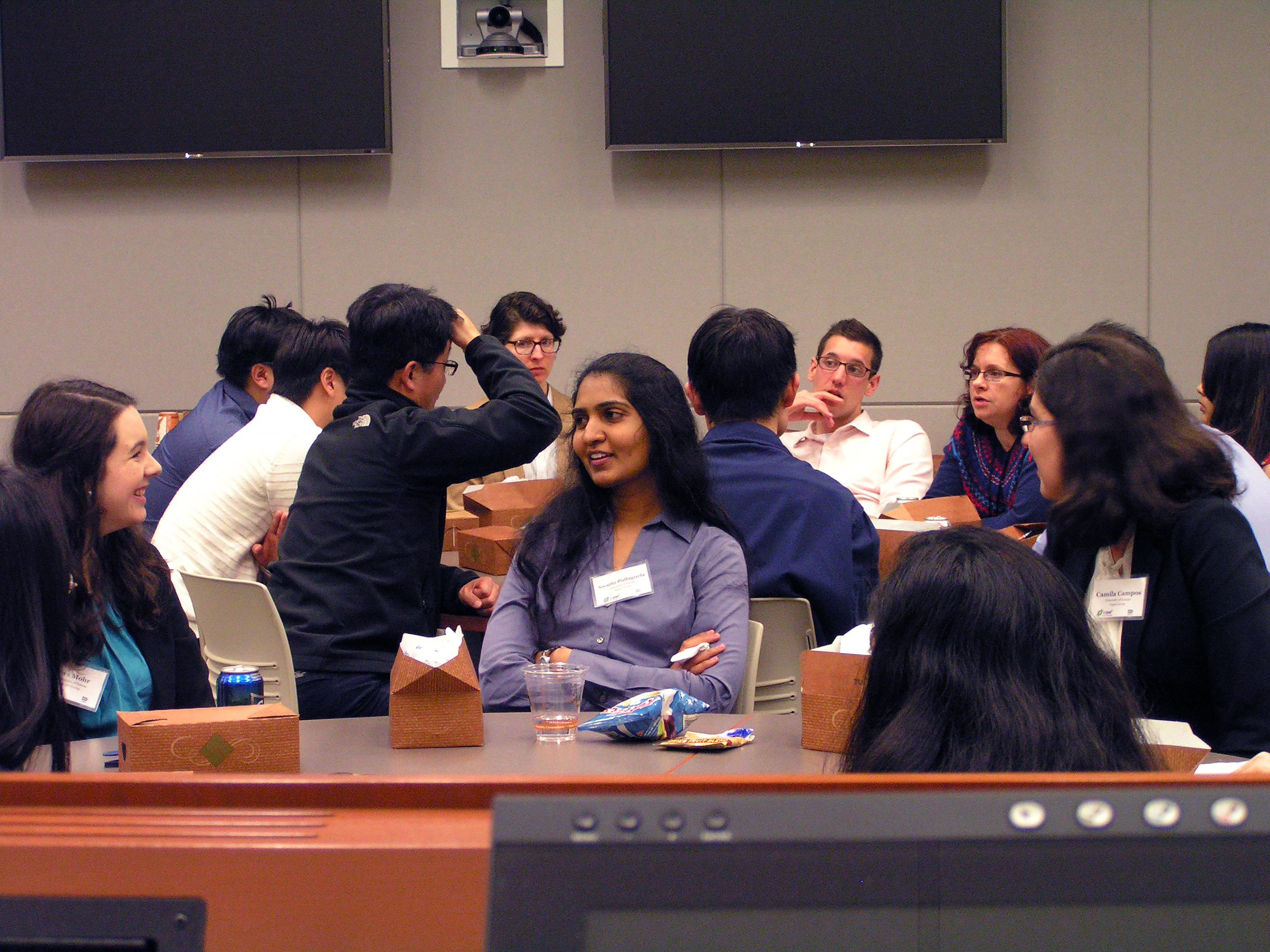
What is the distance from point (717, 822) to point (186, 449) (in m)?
3.82

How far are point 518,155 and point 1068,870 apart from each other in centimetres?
540

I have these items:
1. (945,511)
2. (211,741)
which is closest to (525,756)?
(211,741)

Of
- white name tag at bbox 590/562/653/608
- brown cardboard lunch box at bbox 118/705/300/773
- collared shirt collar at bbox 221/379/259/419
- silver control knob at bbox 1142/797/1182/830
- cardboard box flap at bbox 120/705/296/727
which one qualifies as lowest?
brown cardboard lunch box at bbox 118/705/300/773

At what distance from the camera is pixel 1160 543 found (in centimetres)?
187

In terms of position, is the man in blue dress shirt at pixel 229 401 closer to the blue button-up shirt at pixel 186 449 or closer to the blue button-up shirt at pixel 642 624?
the blue button-up shirt at pixel 186 449

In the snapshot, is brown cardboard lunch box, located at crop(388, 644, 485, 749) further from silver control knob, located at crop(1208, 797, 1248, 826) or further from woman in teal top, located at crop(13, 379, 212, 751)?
silver control knob, located at crop(1208, 797, 1248, 826)

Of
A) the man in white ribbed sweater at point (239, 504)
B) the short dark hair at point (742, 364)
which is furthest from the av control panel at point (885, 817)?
the man in white ribbed sweater at point (239, 504)

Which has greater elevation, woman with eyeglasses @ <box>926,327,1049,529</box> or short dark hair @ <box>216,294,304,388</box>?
short dark hair @ <box>216,294,304,388</box>

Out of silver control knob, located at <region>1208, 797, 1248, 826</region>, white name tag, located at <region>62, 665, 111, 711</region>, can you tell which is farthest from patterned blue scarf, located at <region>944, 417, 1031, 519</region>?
silver control knob, located at <region>1208, 797, 1248, 826</region>

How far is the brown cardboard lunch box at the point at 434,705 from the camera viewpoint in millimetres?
1853

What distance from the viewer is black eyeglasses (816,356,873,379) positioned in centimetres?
435

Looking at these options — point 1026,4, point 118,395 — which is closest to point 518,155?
point 1026,4

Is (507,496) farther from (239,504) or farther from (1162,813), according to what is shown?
(1162,813)

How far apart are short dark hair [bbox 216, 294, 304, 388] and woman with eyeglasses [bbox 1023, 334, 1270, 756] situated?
2.98 m
